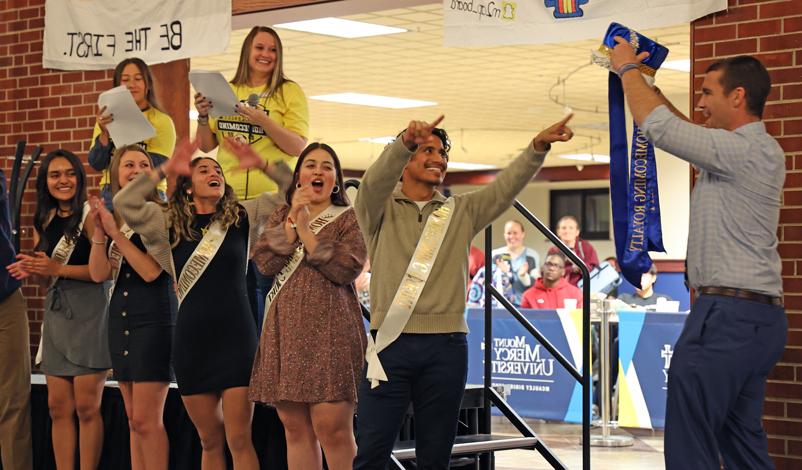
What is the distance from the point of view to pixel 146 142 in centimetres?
605

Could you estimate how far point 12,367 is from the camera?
5.99 meters

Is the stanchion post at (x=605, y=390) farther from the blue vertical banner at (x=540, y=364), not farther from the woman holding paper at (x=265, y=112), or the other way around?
the woman holding paper at (x=265, y=112)

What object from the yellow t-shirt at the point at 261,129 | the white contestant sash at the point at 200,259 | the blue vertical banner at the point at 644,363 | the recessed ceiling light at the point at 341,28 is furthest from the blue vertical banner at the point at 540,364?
the white contestant sash at the point at 200,259

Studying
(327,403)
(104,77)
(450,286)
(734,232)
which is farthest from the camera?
(104,77)

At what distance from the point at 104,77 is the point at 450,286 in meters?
3.93

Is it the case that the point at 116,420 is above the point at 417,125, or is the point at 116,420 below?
below

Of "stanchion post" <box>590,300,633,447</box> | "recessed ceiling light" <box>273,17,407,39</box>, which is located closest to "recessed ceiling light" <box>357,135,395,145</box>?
"recessed ceiling light" <box>273,17,407,39</box>

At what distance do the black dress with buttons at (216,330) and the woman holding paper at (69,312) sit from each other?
87 cm

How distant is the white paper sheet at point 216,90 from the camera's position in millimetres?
5082

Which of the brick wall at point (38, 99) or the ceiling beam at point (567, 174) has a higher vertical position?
the ceiling beam at point (567, 174)

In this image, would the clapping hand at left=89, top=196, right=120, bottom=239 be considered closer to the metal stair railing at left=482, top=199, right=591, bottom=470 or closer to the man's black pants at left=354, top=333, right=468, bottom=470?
the metal stair railing at left=482, top=199, right=591, bottom=470

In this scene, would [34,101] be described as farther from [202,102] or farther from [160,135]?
[202,102]

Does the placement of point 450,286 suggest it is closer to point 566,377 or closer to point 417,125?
point 417,125

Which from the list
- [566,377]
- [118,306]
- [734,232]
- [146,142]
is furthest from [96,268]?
[566,377]
